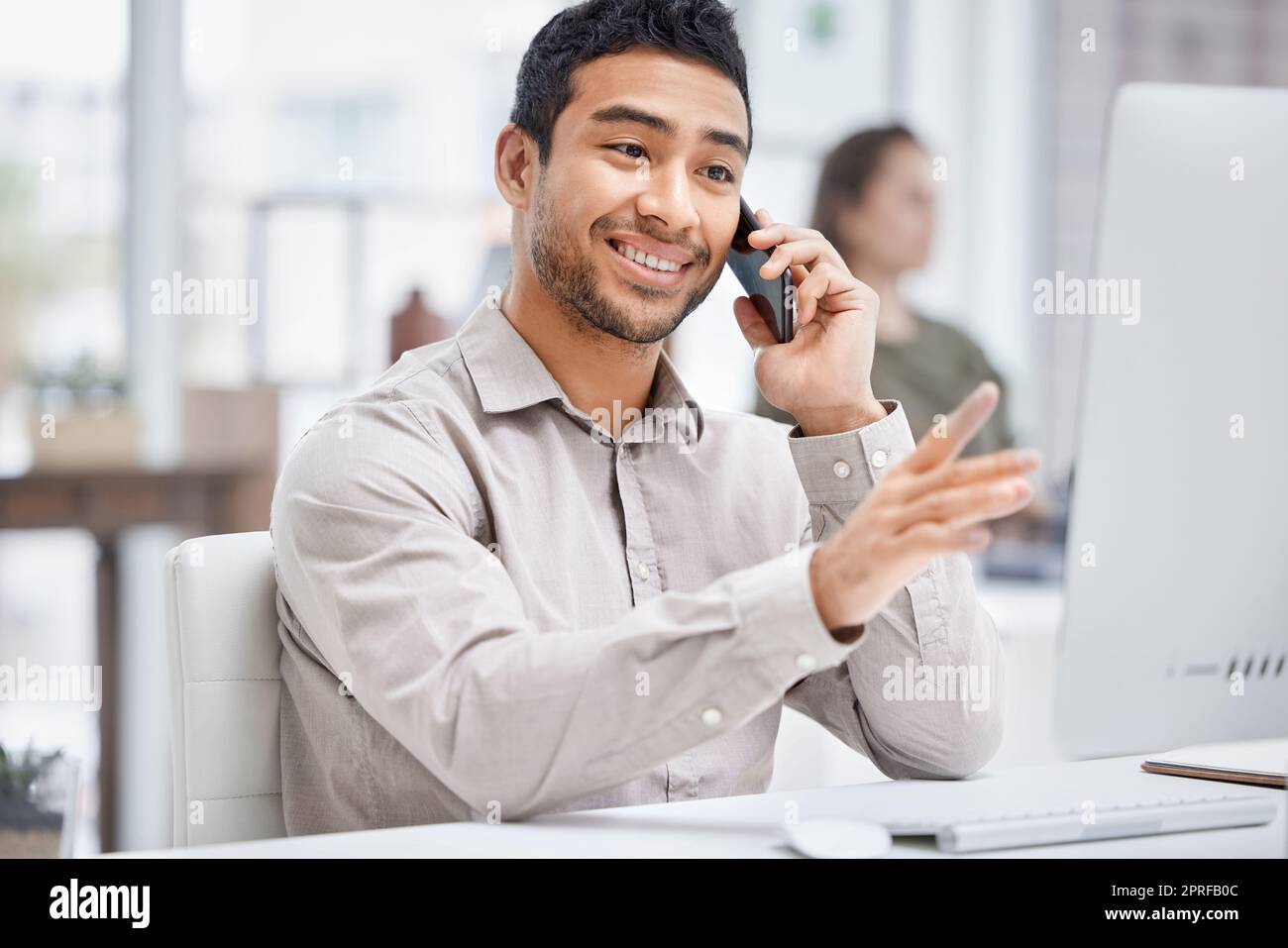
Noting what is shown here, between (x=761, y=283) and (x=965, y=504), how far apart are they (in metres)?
0.58

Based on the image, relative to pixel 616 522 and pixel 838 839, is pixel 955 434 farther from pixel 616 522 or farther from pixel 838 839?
pixel 616 522

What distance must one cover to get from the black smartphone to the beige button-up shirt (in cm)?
12

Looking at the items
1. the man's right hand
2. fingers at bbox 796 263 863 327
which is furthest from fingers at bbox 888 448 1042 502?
fingers at bbox 796 263 863 327

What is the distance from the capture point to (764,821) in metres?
0.88

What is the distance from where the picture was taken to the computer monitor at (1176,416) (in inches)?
34.5

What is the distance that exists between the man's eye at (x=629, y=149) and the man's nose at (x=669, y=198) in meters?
0.02

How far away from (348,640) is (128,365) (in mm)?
2347

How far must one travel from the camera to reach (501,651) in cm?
93

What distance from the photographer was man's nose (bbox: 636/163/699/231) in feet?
4.07

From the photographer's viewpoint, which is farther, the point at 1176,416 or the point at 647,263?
the point at 647,263

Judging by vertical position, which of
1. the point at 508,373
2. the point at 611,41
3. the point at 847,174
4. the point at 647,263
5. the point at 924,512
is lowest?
the point at 924,512

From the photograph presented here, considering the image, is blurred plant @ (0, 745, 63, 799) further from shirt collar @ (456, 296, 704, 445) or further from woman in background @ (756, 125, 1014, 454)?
woman in background @ (756, 125, 1014, 454)

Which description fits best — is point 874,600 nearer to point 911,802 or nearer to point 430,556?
→ point 911,802

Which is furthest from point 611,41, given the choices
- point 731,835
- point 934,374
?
point 934,374
